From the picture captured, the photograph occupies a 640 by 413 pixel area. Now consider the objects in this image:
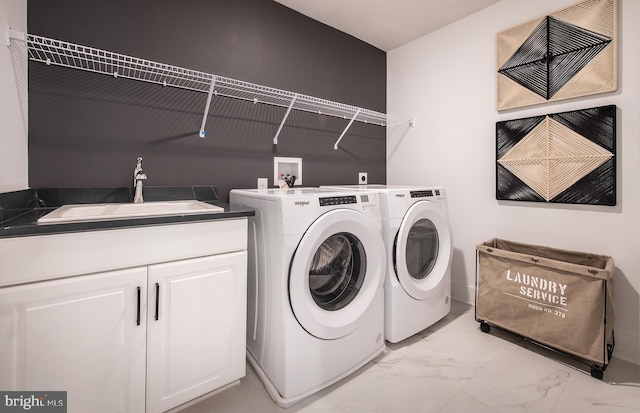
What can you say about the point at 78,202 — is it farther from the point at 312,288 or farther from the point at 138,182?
the point at 312,288

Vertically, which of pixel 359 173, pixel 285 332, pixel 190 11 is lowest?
pixel 285 332

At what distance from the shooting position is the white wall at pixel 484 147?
5.41 ft

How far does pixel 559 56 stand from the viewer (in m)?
1.86

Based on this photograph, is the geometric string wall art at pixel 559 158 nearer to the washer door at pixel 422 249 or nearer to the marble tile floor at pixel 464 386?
the washer door at pixel 422 249

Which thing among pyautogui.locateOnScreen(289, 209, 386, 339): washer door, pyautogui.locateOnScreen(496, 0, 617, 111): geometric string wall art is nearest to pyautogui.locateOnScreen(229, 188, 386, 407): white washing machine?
pyautogui.locateOnScreen(289, 209, 386, 339): washer door

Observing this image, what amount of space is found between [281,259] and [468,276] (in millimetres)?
1855

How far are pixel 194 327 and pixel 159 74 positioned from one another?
4.74 ft

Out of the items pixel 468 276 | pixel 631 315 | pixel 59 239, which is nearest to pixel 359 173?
pixel 468 276

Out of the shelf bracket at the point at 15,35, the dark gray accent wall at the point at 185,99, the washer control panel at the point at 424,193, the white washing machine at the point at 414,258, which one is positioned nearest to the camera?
the shelf bracket at the point at 15,35

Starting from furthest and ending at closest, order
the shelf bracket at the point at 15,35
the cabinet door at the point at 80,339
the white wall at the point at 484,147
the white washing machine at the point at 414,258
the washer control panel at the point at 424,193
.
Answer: the washer control panel at the point at 424,193
the white washing machine at the point at 414,258
the white wall at the point at 484,147
the shelf bracket at the point at 15,35
the cabinet door at the point at 80,339

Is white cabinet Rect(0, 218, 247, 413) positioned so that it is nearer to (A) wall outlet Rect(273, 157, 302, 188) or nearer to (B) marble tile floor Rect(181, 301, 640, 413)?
(B) marble tile floor Rect(181, 301, 640, 413)

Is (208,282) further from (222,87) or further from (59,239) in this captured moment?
(222,87)

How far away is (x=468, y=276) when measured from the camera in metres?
2.45

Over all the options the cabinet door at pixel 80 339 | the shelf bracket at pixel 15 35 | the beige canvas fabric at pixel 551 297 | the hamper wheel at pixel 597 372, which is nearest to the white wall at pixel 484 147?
the beige canvas fabric at pixel 551 297
